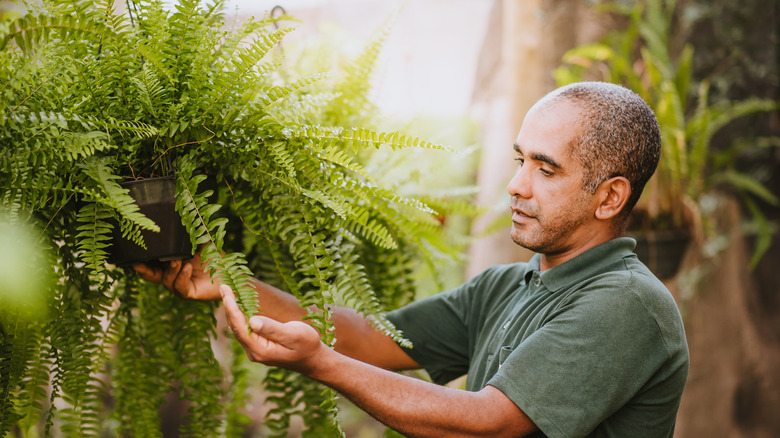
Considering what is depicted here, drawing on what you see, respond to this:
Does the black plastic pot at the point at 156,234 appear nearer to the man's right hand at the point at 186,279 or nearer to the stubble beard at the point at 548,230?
the man's right hand at the point at 186,279

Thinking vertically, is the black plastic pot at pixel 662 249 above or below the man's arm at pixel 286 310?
below

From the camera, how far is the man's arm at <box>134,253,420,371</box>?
3.33 feet

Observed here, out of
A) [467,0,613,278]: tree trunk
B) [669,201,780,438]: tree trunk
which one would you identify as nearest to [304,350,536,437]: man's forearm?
[467,0,613,278]: tree trunk

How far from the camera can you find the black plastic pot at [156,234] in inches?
34.1

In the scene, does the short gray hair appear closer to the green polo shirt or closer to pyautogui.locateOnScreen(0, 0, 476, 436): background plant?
the green polo shirt

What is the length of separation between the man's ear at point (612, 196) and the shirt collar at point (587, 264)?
0.05 meters

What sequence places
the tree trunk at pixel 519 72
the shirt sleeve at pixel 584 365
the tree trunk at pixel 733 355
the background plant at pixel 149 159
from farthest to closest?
1. the tree trunk at pixel 733 355
2. the tree trunk at pixel 519 72
3. the shirt sleeve at pixel 584 365
4. the background plant at pixel 149 159

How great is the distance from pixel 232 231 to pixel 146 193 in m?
0.21

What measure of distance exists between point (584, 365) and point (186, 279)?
647 mm

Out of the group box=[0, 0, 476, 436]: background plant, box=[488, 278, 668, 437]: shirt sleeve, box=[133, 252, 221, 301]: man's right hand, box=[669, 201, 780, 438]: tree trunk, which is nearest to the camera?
box=[0, 0, 476, 436]: background plant

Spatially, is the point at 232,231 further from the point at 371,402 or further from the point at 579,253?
the point at 579,253

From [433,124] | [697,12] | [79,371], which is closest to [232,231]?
[79,371]

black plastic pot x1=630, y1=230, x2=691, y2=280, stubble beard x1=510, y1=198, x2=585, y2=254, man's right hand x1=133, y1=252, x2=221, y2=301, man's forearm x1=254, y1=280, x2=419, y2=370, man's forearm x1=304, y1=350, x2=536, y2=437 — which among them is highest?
stubble beard x1=510, y1=198, x2=585, y2=254

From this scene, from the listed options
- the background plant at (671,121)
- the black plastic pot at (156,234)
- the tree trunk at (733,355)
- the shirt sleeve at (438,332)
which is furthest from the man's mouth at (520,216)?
the tree trunk at (733,355)
